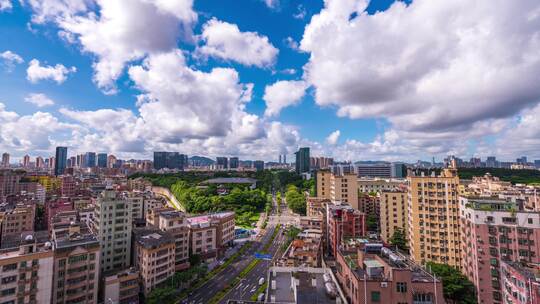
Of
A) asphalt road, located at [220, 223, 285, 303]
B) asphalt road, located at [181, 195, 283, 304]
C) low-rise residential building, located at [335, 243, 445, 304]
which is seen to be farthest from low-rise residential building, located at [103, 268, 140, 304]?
low-rise residential building, located at [335, 243, 445, 304]

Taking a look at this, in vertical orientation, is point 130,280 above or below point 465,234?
below

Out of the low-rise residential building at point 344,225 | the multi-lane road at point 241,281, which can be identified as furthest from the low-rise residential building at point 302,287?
the low-rise residential building at point 344,225

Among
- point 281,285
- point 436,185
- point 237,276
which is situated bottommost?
point 237,276

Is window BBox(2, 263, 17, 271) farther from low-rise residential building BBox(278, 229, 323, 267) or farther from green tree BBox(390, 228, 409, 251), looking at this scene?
green tree BBox(390, 228, 409, 251)

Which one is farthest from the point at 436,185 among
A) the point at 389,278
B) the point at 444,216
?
the point at 389,278

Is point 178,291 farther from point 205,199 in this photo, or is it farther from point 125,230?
point 205,199

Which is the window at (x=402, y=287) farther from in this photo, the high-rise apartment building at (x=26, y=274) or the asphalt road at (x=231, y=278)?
the high-rise apartment building at (x=26, y=274)
